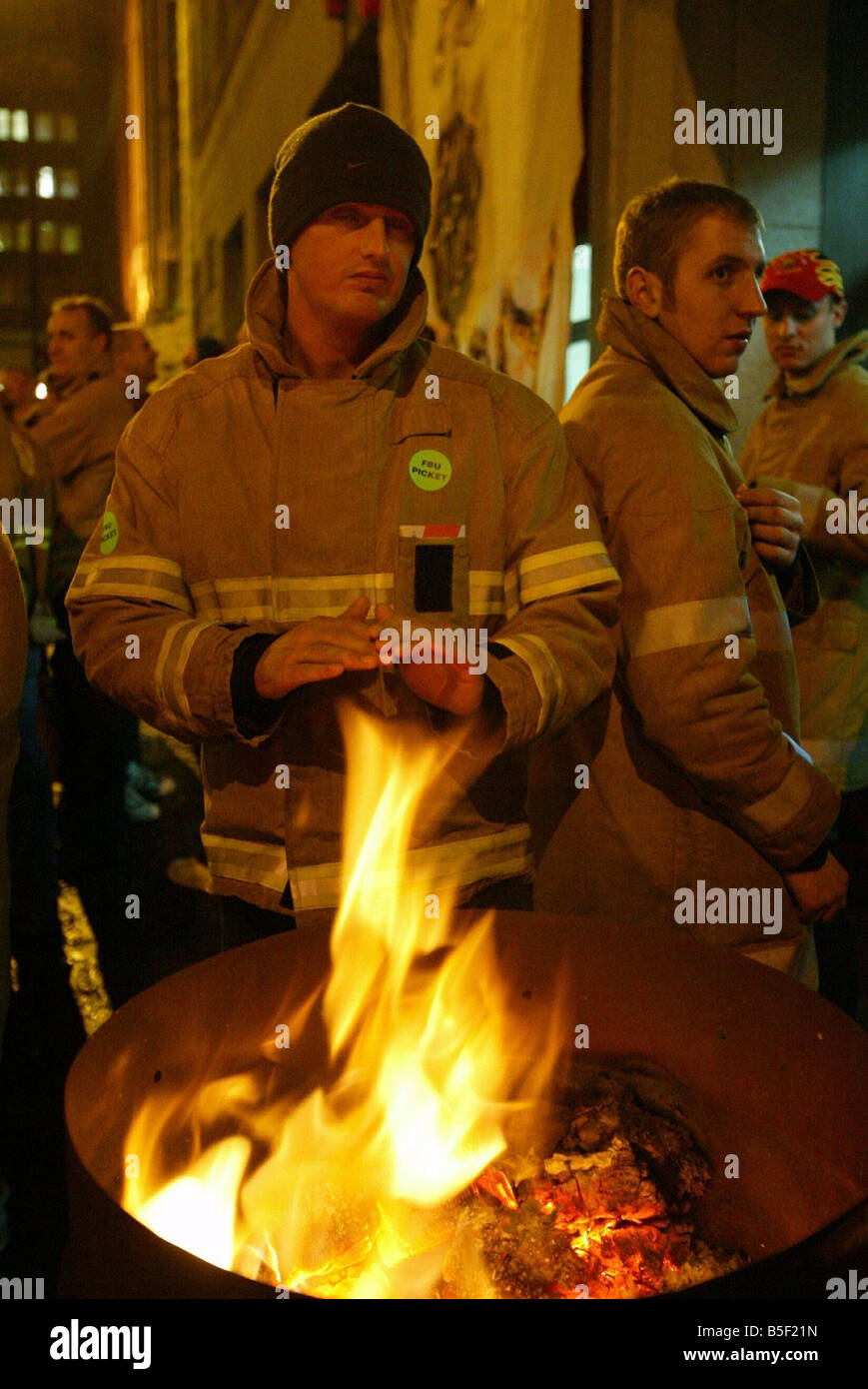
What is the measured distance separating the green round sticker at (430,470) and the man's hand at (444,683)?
0.33 meters

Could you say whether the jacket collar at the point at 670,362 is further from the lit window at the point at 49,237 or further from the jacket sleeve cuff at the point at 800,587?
the lit window at the point at 49,237

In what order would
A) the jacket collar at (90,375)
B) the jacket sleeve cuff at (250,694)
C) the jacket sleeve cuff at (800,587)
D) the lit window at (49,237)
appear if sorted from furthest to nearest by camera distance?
the lit window at (49,237) → the jacket collar at (90,375) → the jacket sleeve cuff at (800,587) → the jacket sleeve cuff at (250,694)

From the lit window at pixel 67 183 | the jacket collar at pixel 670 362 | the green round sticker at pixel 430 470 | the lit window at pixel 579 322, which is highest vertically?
the lit window at pixel 67 183

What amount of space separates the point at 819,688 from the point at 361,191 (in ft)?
7.64

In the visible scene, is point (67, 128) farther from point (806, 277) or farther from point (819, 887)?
point (819, 887)

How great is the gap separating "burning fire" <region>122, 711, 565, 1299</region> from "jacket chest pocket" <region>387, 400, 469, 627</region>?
0.25 metres

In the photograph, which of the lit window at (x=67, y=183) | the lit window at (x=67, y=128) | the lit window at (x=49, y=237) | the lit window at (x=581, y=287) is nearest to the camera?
the lit window at (x=581, y=287)

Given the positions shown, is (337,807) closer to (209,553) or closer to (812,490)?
(209,553)

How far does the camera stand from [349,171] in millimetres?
2359

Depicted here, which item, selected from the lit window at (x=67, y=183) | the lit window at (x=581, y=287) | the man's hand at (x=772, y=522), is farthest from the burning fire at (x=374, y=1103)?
the lit window at (x=67, y=183)

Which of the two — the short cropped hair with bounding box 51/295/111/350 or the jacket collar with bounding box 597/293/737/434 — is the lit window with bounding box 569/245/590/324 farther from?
the jacket collar with bounding box 597/293/737/434

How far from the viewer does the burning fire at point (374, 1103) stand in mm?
1861

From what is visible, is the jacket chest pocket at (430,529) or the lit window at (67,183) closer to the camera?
the jacket chest pocket at (430,529)

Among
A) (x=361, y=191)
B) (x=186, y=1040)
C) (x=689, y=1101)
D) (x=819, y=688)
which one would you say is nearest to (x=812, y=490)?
(x=819, y=688)
